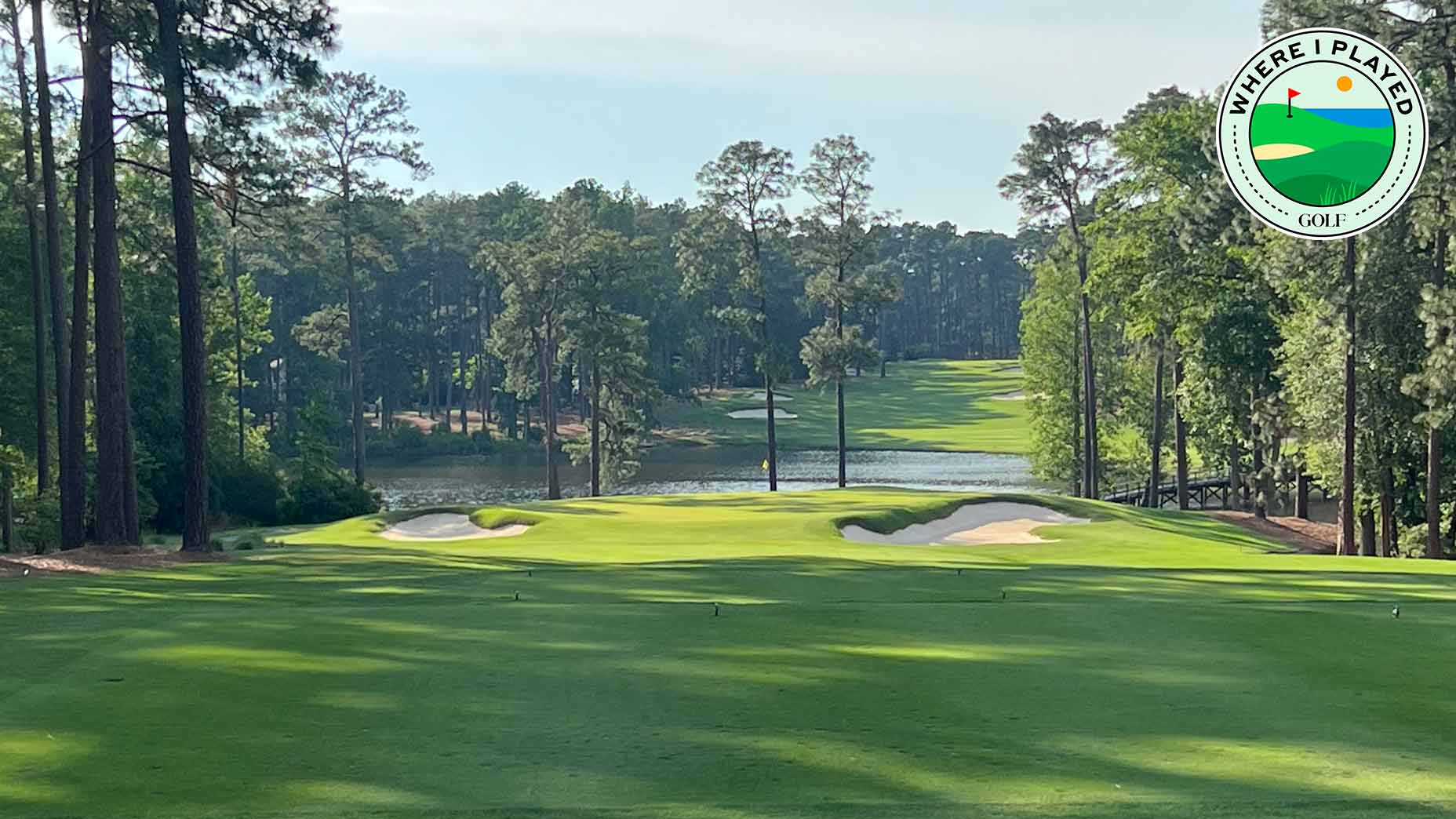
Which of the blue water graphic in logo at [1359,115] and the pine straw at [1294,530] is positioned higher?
the blue water graphic in logo at [1359,115]

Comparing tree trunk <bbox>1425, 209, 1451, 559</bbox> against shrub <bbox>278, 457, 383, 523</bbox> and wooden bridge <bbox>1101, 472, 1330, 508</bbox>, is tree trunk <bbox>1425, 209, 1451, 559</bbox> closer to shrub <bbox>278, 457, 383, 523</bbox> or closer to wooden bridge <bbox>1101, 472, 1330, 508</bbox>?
wooden bridge <bbox>1101, 472, 1330, 508</bbox>

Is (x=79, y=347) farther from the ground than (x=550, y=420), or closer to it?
farther from the ground

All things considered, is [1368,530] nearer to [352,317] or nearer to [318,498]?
[318,498]

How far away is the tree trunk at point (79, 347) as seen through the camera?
2600 centimetres

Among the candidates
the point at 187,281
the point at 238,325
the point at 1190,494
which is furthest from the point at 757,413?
the point at 187,281

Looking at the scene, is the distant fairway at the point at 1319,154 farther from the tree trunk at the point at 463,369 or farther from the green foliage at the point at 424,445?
the tree trunk at the point at 463,369

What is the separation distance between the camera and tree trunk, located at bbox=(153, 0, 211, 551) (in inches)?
942

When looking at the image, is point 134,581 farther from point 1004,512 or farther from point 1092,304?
point 1092,304

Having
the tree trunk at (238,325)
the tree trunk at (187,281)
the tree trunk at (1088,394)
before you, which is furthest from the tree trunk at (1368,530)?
the tree trunk at (238,325)

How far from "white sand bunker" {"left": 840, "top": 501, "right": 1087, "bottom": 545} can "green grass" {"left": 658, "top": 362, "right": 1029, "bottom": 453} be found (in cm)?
6143

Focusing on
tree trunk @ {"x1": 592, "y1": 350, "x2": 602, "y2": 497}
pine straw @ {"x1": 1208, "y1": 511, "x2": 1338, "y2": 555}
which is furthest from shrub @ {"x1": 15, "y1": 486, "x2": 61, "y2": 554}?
tree trunk @ {"x1": 592, "y1": 350, "x2": 602, "y2": 497}

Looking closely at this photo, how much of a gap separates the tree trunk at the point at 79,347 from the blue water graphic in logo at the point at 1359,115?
21913 millimetres

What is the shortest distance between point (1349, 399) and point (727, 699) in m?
29.1

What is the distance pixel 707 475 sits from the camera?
3339 inches
